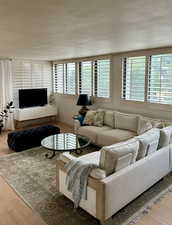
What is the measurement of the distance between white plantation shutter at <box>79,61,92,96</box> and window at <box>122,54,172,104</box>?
137cm

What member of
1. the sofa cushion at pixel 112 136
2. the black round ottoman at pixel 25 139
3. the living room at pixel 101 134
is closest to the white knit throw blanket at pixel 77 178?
the living room at pixel 101 134

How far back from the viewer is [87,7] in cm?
192

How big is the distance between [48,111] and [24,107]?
91 centimetres

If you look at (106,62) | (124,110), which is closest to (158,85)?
(124,110)

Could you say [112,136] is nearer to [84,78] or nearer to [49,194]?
[49,194]

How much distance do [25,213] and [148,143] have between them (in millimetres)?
1946

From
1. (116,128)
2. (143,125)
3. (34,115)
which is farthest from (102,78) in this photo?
(34,115)

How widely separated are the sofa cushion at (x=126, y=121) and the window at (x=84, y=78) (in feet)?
3.63

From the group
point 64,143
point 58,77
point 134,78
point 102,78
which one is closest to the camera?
point 64,143

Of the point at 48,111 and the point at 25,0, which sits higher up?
the point at 25,0

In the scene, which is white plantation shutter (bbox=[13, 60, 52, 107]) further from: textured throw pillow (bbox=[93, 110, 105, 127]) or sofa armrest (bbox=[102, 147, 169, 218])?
sofa armrest (bbox=[102, 147, 169, 218])

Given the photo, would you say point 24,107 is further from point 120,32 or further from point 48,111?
point 120,32

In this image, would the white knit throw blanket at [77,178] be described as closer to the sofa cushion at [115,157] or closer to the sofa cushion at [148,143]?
the sofa cushion at [115,157]

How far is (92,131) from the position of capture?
16.3ft
